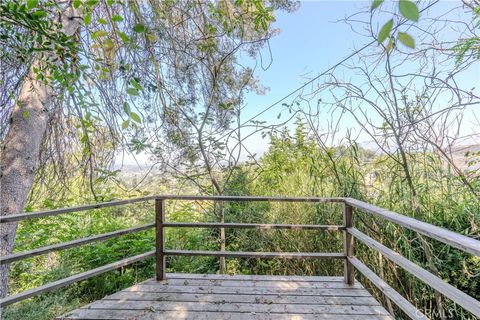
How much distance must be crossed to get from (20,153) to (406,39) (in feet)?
10.7

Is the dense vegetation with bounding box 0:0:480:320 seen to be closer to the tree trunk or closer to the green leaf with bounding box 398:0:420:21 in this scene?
the tree trunk

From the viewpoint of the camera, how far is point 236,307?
2.27 m

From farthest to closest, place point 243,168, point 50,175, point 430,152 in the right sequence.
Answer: point 243,168 < point 50,175 < point 430,152

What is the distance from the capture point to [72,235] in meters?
4.12

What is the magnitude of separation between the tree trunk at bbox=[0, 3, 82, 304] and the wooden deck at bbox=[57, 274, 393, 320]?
3.76 feet

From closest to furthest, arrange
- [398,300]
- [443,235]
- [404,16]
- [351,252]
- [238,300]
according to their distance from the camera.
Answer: [404,16] → [443,235] → [398,300] → [238,300] → [351,252]

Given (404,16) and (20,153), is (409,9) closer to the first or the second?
(404,16)

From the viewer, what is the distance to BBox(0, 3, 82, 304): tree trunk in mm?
2650

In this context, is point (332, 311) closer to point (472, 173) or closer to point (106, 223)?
point (472, 173)

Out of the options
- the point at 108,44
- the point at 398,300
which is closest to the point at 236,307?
the point at 398,300

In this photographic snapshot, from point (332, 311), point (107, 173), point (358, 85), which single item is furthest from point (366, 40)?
point (107, 173)

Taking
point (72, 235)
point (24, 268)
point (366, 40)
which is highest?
point (366, 40)

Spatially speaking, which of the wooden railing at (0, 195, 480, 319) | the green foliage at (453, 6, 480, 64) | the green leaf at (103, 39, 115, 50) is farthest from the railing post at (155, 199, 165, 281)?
the green foliage at (453, 6, 480, 64)

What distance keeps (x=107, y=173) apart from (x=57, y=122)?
1195 millimetres
